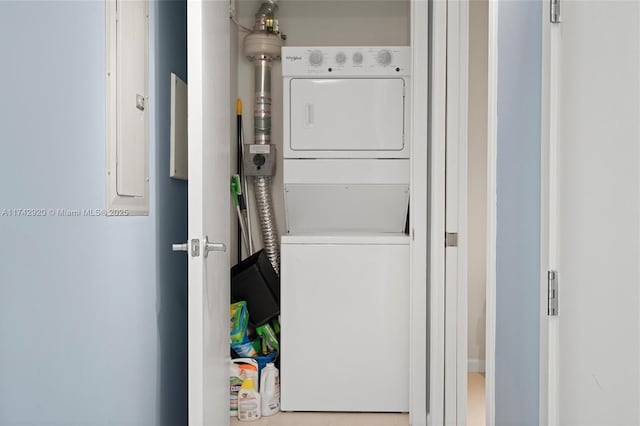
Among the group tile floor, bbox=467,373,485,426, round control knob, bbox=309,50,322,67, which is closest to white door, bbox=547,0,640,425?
tile floor, bbox=467,373,485,426

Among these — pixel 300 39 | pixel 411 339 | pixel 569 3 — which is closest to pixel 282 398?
pixel 411 339

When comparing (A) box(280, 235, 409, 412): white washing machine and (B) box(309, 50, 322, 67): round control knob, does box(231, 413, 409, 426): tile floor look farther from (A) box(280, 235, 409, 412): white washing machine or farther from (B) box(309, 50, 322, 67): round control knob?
(B) box(309, 50, 322, 67): round control knob

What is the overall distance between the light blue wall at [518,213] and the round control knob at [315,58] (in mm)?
1557

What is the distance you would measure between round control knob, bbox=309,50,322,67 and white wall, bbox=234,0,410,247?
610 millimetres

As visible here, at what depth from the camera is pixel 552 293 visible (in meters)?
1.03

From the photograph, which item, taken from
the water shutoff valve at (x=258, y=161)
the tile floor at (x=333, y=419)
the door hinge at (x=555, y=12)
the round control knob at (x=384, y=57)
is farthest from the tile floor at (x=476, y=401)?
the door hinge at (x=555, y=12)

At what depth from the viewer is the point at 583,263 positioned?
0.90 metres

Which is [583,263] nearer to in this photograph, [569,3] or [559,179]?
[559,179]

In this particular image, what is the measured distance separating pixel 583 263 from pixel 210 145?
1.32 metres

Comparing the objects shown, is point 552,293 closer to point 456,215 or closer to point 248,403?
point 456,215

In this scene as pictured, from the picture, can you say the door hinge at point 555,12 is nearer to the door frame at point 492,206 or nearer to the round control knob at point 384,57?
the door frame at point 492,206

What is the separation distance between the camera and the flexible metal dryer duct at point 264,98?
3.20 meters

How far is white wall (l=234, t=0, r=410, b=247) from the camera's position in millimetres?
3363

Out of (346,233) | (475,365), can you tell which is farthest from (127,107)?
(475,365)
